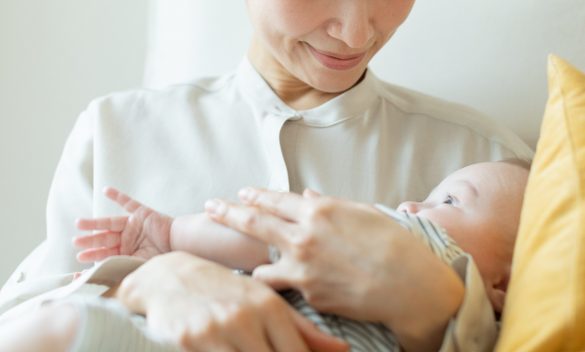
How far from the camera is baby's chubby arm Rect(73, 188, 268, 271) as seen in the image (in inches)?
42.5

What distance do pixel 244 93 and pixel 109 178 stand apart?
11.4 inches

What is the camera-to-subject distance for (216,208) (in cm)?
108

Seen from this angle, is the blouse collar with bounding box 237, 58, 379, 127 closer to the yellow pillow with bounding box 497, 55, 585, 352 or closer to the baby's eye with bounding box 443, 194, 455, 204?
the baby's eye with bounding box 443, 194, 455, 204

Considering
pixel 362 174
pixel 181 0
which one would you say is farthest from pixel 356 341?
pixel 181 0

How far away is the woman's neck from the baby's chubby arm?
42 centimetres

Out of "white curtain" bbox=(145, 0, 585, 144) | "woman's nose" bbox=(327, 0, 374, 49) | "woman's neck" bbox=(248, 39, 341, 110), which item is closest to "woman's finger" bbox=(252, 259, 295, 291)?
"woman's nose" bbox=(327, 0, 374, 49)

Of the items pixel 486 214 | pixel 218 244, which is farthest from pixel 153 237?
pixel 486 214

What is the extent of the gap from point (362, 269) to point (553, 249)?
0.21 metres

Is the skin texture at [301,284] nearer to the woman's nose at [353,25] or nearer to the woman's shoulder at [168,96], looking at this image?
the woman's nose at [353,25]

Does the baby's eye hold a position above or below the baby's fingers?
above

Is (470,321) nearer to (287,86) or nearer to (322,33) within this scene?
(322,33)

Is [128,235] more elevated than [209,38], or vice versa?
[209,38]

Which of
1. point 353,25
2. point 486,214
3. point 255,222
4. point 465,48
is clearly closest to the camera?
point 255,222

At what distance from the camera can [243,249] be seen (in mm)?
1057
